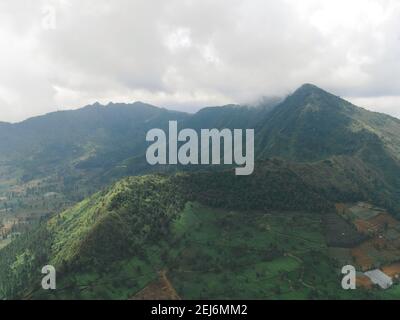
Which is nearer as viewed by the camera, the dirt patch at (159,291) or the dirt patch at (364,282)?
the dirt patch at (159,291)

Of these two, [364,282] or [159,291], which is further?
[364,282]

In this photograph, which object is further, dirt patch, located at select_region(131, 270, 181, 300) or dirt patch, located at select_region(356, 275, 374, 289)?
dirt patch, located at select_region(356, 275, 374, 289)

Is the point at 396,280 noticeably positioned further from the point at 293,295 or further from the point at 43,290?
the point at 43,290

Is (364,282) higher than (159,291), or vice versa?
(364,282)

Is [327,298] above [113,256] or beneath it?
beneath
